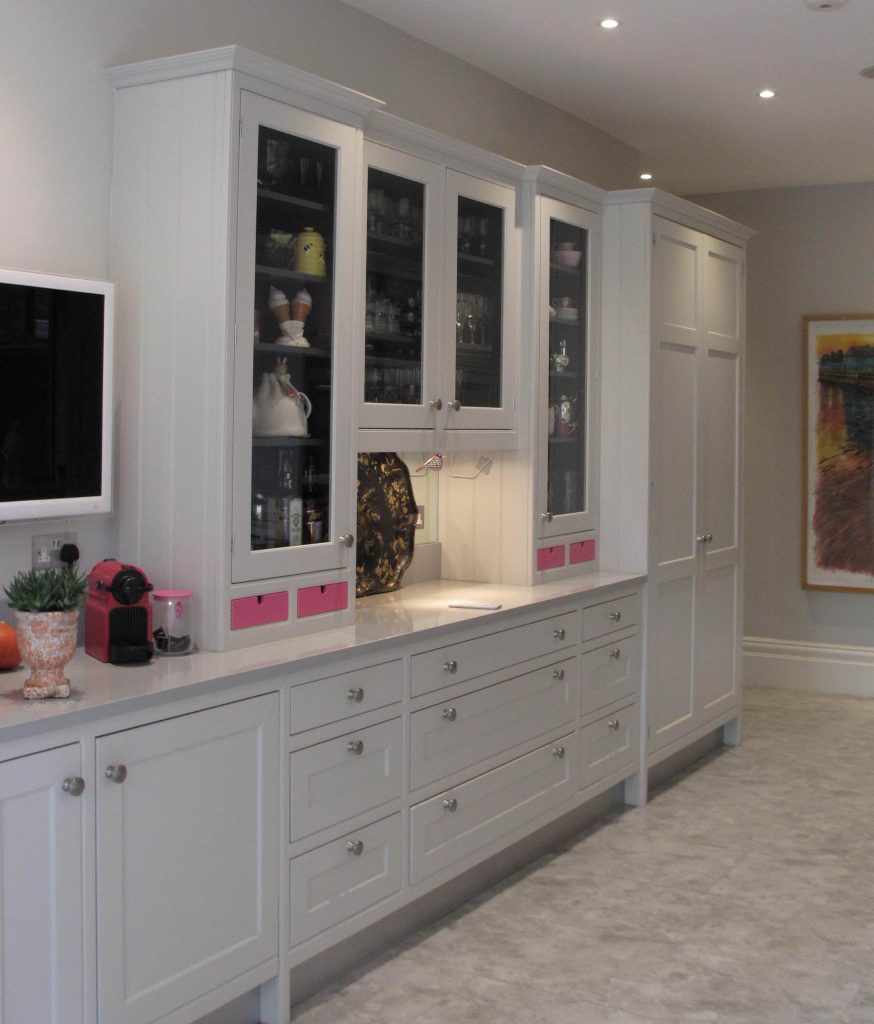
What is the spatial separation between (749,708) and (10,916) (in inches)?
185

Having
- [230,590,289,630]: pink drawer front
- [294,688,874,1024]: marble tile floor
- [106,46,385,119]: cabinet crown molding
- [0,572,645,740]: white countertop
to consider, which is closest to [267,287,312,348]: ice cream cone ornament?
[106,46,385,119]: cabinet crown molding

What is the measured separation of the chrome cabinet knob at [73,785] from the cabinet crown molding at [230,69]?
1591 millimetres

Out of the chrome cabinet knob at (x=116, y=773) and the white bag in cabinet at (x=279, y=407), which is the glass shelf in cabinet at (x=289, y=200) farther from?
the chrome cabinet knob at (x=116, y=773)

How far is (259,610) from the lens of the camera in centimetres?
290

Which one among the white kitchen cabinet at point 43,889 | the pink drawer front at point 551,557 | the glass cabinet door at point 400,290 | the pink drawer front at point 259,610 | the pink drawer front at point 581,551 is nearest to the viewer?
the white kitchen cabinet at point 43,889

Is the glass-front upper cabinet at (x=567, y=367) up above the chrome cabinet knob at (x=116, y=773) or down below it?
above

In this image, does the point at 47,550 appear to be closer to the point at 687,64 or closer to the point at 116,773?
the point at 116,773

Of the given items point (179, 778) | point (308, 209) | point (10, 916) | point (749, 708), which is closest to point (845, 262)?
point (749, 708)

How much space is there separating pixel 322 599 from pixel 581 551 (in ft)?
5.12

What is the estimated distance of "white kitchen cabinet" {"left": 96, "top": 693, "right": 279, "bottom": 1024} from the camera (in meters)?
2.29

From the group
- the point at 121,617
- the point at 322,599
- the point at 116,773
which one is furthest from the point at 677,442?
the point at 116,773

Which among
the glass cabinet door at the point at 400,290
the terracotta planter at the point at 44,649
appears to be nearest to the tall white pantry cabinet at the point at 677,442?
the glass cabinet door at the point at 400,290

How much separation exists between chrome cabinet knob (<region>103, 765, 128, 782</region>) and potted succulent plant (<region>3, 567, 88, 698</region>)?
6.5 inches

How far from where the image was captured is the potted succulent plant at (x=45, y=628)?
89.1 inches
